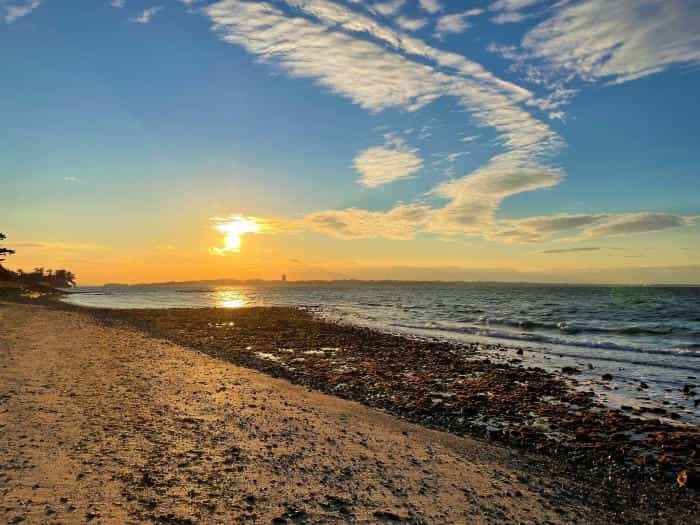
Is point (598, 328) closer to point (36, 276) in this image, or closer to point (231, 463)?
point (231, 463)

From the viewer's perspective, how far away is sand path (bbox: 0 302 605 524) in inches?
254

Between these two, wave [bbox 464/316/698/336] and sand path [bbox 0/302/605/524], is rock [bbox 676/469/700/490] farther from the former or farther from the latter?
wave [bbox 464/316/698/336]

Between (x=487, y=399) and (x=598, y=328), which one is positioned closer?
(x=487, y=399)

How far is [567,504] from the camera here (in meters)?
7.40

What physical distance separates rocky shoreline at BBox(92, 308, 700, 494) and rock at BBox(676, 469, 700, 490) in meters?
0.02

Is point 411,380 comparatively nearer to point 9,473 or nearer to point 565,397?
point 565,397

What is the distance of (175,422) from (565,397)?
13.1m

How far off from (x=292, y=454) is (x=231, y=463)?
50.8 inches

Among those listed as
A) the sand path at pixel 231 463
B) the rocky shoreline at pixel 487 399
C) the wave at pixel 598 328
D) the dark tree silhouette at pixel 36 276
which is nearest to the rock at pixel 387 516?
the sand path at pixel 231 463

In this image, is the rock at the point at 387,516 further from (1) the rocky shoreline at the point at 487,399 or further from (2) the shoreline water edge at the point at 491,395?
(2) the shoreline water edge at the point at 491,395

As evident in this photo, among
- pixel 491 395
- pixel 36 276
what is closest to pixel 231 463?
pixel 491 395

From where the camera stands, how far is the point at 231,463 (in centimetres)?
808

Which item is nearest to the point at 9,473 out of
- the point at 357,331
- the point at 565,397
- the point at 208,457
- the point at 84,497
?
the point at 84,497

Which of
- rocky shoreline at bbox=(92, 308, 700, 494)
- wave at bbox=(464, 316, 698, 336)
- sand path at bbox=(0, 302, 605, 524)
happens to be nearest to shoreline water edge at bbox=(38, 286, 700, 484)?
rocky shoreline at bbox=(92, 308, 700, 494)
